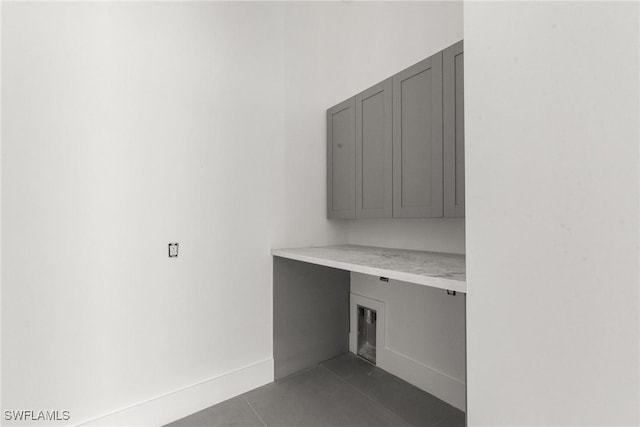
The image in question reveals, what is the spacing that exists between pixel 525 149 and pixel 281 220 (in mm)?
1444

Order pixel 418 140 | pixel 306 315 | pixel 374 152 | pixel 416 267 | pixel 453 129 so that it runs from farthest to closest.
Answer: pixel 306 315, pixel 374 152, pixel 418 140, pixel 453 129, pixel 416 267

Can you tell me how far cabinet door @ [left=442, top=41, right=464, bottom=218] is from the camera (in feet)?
4.11

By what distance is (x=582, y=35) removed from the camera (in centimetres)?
54

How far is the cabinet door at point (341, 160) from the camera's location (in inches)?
73.1

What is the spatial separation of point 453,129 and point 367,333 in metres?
1.48

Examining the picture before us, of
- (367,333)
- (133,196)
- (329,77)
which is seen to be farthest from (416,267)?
(329,77)

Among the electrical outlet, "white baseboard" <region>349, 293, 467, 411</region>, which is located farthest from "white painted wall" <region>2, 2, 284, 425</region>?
"white baseboard" <region>349, 293, 467, 411</region>

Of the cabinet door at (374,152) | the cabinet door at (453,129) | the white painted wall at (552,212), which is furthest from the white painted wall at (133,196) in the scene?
the white painted wall at (552,212)

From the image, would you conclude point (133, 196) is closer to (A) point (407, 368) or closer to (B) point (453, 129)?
(B) point (453, 129)

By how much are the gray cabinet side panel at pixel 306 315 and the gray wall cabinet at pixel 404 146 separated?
47 cm

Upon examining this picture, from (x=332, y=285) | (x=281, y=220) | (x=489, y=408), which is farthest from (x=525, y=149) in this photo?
(x=332, y=285)

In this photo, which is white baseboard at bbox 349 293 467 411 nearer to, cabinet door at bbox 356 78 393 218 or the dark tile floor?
the dark tile floor

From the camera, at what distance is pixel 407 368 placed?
1747 mm

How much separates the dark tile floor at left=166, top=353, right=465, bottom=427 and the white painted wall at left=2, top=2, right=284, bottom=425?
0.54 ft
